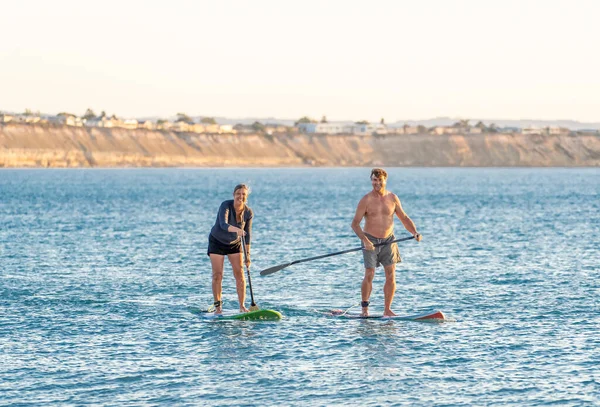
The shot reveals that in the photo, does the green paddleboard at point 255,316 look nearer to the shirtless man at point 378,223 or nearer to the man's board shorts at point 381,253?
the shirtless man at point 378,223

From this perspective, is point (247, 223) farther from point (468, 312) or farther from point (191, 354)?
point (468, 312)

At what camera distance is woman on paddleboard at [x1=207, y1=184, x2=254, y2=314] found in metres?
16.9

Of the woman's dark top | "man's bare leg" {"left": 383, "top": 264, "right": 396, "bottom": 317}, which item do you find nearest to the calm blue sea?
"man's bare leg" {"left": 383, "top": 264, "right": 396, "bottom": 317}

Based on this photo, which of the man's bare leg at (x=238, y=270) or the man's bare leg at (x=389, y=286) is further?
the man's bare leg at (x=238, y=270)

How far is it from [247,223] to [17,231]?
27053 mm

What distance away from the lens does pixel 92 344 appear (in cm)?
1599

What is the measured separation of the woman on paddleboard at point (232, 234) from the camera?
16.9 meters

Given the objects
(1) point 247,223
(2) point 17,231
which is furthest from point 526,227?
(1) point 247,223

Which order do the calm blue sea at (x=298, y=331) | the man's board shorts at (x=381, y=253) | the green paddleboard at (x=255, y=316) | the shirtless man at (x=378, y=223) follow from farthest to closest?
the green paddleboard at (x=255, y=316)
the man's board shorts at (x=381, y=253)
the shirtless man at (x=378, y=223)
the calm blue sea at (x=298, y=331)

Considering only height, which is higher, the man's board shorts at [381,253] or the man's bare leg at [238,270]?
the man's board shorts at [381,253]

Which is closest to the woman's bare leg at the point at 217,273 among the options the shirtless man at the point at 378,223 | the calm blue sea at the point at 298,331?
the calm blue sea at the point at 298,331

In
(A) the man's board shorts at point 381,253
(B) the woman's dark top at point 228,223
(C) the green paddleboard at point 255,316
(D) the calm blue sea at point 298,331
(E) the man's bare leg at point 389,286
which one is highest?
(B) the woman's dark top at point 228,223

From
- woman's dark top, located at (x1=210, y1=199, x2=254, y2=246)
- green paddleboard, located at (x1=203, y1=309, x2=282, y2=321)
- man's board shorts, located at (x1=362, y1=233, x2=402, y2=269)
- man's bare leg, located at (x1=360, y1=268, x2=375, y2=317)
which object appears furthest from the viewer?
green paddleboard, located at (x1=203, y1=309, x2=282, y2=321)

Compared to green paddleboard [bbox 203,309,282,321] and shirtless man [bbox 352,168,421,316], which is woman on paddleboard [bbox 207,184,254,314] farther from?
shirtless man [bbox 352,168,421,316]
